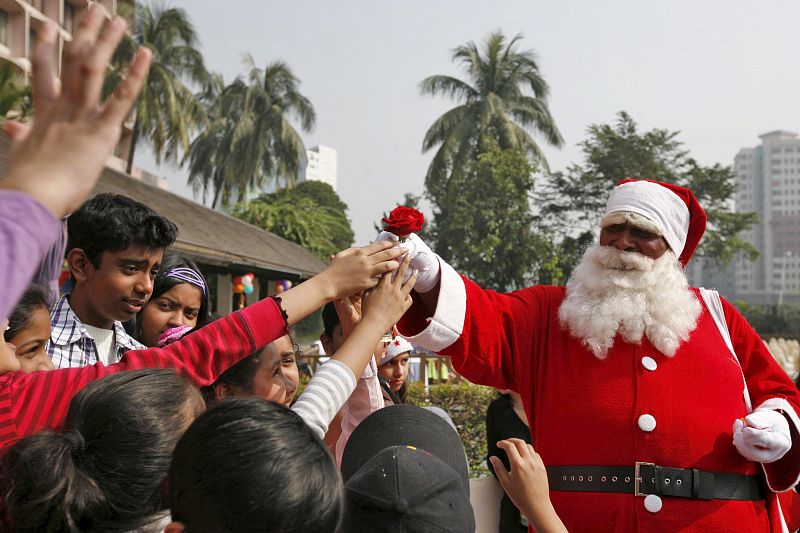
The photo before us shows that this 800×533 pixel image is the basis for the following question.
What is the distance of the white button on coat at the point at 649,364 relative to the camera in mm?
2764

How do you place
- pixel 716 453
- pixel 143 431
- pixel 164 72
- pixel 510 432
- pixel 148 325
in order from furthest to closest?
1. pixel 164 72
2. pixel 510 432
3. pixel 148 325
4. pixel 716 453
5. pixel 143 431

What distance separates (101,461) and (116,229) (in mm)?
1412

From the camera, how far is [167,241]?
2.74 metres

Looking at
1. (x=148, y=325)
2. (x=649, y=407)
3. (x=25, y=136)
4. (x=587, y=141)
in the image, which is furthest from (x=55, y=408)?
(x=587, y=141)

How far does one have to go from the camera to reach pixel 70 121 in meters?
0.96

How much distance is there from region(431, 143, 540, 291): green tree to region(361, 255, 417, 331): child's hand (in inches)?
1022

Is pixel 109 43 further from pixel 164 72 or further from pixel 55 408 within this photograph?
pixel 164 72

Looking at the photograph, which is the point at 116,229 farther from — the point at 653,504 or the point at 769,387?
the point at 769,387

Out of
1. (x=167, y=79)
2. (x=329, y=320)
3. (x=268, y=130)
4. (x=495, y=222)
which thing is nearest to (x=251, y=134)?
(x=268, y=130)

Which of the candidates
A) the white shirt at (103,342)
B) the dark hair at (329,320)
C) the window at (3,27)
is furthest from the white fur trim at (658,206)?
the window at (3,27)

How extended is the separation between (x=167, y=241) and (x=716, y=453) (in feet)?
6.63

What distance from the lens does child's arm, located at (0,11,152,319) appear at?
0.88 meters

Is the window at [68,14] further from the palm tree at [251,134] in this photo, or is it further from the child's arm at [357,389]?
the child's arm at [357,389]

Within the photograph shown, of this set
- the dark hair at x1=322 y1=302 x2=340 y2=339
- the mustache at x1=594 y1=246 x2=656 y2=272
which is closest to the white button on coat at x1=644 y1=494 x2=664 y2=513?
the mustache at x1=594 y1=246 x2=656 y2=272
